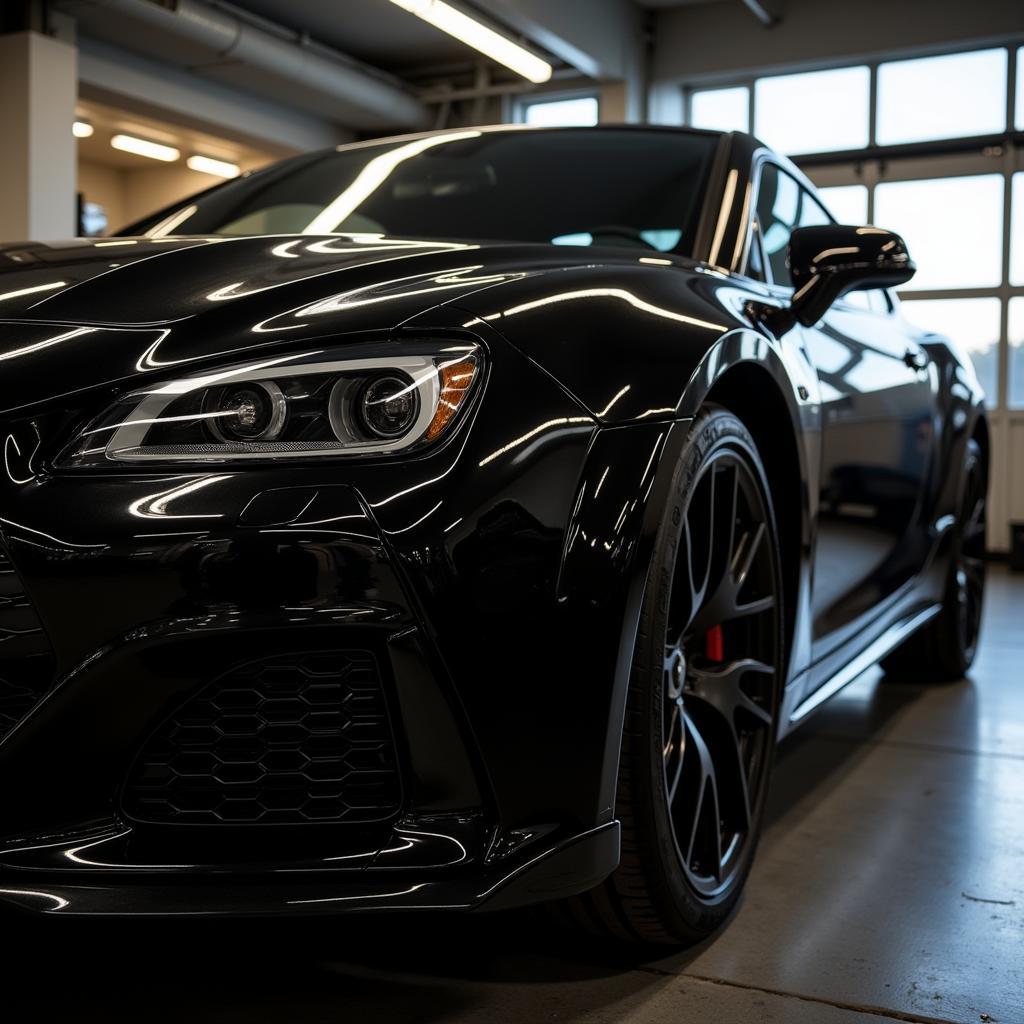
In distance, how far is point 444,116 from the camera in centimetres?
1248

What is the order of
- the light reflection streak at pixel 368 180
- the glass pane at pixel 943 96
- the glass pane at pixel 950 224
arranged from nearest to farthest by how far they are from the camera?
the light reflection streak at pixel 368 180, the glass pane at pixel 950 224, the glass pane at pixel 943 96

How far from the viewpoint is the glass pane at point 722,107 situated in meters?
11.4

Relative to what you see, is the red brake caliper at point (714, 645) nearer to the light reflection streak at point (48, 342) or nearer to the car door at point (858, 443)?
the car door at point (858, 443)

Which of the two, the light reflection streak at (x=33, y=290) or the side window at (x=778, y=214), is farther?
the side window at (x=778, y=214)

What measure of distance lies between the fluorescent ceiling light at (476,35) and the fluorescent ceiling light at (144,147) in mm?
5894

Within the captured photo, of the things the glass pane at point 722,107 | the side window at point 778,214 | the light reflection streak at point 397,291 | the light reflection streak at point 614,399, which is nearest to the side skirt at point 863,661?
the side window at point 778,214

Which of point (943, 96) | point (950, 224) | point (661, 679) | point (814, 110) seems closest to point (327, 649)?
point (661, 679)

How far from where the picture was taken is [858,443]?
2.40m

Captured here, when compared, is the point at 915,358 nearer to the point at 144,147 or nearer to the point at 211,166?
the point at 144,147

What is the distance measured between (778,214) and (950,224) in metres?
8.36

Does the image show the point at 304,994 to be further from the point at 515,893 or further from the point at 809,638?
the point at 809,638

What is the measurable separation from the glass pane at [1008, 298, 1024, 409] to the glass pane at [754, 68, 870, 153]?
1.93 m

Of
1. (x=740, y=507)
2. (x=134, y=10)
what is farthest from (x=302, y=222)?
(x=134, y=10)

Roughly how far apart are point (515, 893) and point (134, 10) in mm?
8877
